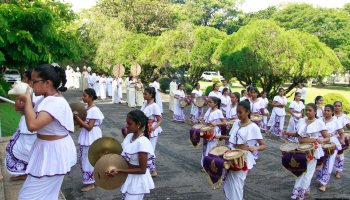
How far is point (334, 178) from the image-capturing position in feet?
26.3

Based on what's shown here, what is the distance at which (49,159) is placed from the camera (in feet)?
11.4

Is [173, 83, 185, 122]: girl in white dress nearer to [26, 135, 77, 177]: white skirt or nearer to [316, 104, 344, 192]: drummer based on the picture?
[316, 104, 344, 192]: drummer

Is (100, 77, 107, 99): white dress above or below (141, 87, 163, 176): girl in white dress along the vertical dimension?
below

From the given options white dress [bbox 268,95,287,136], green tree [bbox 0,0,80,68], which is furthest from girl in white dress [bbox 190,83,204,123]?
green tree [bbox 0,0,80,68]

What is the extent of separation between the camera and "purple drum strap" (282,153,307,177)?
234 inches

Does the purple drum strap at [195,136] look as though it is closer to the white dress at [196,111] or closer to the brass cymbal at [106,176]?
the brass cymbal at [106,176]

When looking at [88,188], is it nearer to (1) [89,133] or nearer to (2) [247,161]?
(1) [89,133]

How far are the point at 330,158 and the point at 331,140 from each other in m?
0.37

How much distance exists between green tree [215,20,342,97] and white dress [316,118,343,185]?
832cm

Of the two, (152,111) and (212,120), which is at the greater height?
(152,111)

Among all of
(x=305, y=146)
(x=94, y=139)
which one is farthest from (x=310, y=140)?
(x=94, y=139)

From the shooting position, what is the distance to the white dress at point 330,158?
7.18 metres

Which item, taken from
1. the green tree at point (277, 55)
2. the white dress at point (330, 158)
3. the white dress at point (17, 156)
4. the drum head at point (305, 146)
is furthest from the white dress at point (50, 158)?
the green tree at point (277, 55)

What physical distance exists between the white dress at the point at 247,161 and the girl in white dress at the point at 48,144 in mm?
2373
